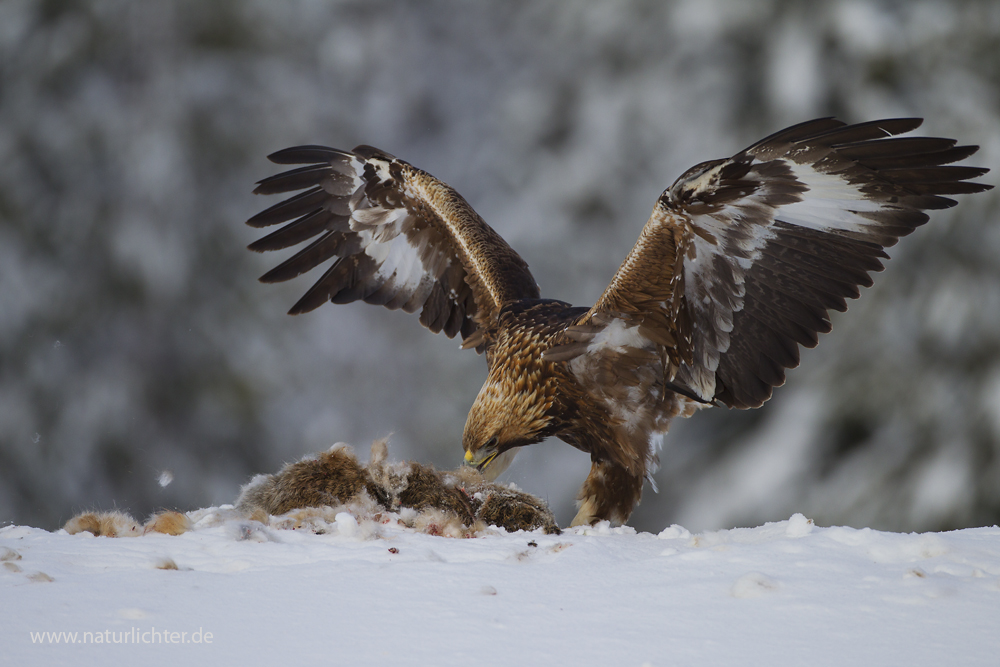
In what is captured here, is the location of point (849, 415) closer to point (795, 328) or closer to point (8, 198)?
point (795, 328)

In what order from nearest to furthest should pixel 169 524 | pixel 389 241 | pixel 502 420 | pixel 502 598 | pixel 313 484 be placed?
pixel 502 598
pixel 169 524
pixel 313 484
pixel 502 420
pixel 389 241

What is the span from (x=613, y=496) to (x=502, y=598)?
112 cm

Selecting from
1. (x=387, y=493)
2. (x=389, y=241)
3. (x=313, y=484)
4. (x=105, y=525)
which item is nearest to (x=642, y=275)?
(x=387, y=493)

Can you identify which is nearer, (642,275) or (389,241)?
(642,275)

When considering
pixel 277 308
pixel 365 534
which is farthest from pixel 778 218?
pixel 277 308

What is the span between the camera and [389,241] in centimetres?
289

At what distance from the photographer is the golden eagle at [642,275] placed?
1.78 meters

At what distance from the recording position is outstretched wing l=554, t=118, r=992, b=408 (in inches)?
68.3

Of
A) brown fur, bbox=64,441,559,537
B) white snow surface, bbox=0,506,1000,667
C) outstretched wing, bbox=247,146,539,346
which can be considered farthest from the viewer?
outstretched wing, bbox=247,146,539,346

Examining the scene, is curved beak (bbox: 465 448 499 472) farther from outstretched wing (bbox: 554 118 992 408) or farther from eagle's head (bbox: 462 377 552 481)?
outstretched wing (bbox: 554 118 992 408)

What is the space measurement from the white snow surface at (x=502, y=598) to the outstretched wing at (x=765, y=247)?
1.95 ft

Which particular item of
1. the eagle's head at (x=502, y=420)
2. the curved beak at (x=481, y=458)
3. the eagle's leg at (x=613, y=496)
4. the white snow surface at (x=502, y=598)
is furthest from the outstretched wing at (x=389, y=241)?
the white snow surface at (x=502, y=598)

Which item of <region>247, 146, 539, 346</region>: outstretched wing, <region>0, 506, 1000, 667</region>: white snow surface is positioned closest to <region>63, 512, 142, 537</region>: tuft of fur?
<region>0, 506, 1000, 667</region>: white snow surface

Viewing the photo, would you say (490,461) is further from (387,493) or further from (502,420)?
(387,493)
